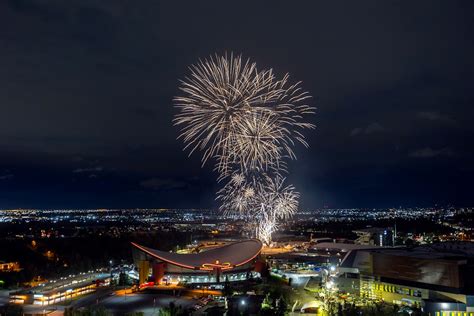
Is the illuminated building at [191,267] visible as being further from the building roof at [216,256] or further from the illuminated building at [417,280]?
the illuminated building at [417,280]

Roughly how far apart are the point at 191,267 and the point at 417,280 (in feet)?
51.5

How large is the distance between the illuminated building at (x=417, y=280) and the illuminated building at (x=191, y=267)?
8.37 meters

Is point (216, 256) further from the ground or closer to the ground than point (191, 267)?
further from the ground

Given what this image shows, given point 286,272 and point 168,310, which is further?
point 286,272

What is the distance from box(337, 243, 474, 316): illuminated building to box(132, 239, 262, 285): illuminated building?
8369 millimetres

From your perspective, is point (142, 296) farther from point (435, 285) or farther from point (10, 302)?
point (435, 285)

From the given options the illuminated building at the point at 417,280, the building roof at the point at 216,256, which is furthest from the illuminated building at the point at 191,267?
the illuminated building at the point at 417,280

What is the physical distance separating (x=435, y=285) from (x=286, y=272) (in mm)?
14904

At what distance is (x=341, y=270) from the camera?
33.7 metres

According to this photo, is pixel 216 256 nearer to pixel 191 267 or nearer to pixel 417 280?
pixel 191 267

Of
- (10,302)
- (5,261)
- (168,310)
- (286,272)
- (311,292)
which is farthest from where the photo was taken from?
(5,261)

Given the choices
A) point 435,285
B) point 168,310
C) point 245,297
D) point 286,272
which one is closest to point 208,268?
point 286,272

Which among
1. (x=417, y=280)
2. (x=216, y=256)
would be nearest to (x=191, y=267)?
(x=216, y=256)

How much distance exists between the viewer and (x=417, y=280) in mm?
27250
